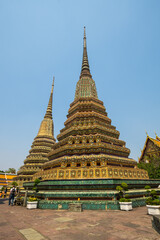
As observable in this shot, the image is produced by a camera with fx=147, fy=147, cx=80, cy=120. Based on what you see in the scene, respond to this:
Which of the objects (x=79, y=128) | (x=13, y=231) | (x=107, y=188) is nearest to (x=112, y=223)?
(x=13, y=231)

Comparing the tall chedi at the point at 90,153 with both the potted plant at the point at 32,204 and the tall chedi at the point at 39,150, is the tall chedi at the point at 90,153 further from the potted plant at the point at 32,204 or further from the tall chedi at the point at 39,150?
the tall chedi at the point at 39,150

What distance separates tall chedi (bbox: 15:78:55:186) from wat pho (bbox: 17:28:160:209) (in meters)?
10.8

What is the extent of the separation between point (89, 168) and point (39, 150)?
2101 centimetres

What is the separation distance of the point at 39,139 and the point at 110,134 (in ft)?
67.2

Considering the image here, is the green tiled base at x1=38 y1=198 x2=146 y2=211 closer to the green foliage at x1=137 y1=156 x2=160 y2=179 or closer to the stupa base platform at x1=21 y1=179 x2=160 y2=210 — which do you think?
the stupa base platform at x1=21 y1=179 x2=160 y2=210

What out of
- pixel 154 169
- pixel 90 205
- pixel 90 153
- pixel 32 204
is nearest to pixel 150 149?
pixel 154 169

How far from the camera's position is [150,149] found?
4056cm

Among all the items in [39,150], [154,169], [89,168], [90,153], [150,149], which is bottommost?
[89,168]

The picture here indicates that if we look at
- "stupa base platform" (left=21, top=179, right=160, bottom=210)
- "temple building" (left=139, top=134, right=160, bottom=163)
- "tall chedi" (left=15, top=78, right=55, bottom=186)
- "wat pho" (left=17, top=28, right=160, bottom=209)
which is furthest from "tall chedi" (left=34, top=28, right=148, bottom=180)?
"temple building" (left=139, top=134, right=160, bottom=163)

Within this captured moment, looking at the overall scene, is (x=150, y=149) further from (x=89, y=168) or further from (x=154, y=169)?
(x=89, y=168)

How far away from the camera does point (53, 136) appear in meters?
37.9

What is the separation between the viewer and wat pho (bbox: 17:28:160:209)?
12.7 metres

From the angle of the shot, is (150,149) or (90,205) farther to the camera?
(150,149)

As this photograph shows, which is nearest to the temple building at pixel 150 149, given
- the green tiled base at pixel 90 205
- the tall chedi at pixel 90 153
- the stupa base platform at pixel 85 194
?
the tall chedi at pixel 90 153
